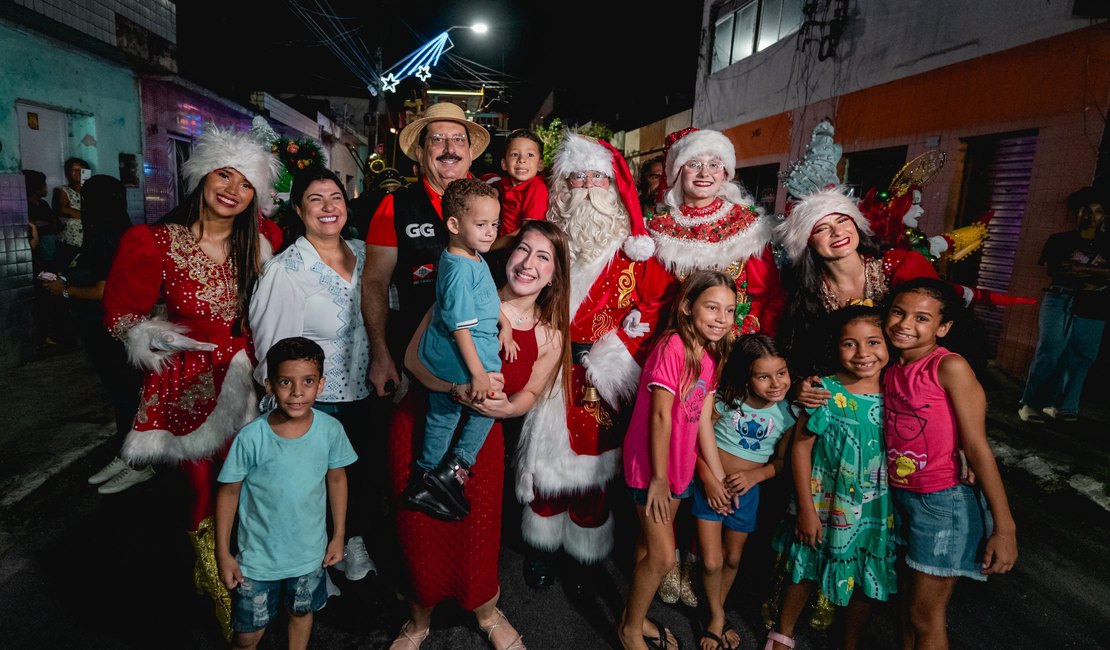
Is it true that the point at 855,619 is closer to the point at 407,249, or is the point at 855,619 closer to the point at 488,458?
the point at 488,458

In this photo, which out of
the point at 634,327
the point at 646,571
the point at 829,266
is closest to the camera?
the point at 646,571

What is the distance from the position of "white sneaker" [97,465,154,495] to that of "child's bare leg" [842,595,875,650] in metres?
4.49

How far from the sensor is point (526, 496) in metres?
2.97

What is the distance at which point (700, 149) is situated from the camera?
3.10 m

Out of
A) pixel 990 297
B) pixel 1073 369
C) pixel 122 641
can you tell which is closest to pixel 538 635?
pixel 122 641

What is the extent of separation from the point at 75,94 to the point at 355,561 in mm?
7834

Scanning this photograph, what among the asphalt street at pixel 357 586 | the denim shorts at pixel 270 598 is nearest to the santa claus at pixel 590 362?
the asphalt street at pixel 357 586

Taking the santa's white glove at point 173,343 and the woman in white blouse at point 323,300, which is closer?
the santa's white glove at point 173,343

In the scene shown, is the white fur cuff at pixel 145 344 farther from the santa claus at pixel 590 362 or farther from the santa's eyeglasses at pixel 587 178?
the santa's eyeglasses at pixel 587 178

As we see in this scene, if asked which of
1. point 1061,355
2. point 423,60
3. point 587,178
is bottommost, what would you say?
point 1061,355

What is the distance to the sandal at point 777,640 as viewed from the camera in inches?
102

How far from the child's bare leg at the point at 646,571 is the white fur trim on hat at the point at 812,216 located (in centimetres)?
144

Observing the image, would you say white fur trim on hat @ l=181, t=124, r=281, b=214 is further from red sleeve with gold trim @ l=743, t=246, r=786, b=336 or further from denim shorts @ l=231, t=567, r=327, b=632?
red sleeve with gold trim @ l=743, t=246, r=786, b=336

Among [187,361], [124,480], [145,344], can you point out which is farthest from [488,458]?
[124,480]
